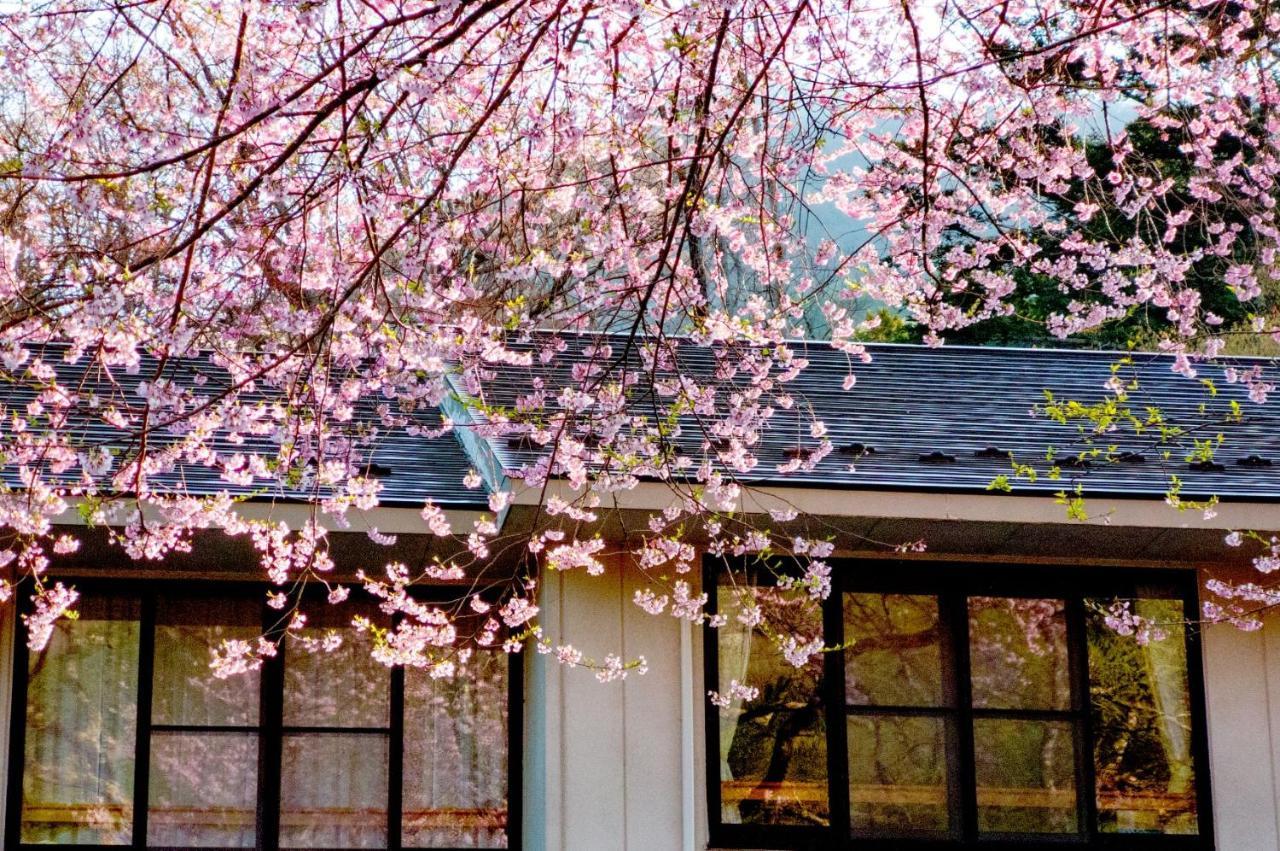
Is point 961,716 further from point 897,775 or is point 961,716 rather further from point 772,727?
point 772,727

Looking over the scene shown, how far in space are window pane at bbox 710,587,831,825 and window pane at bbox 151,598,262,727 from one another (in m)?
2.29

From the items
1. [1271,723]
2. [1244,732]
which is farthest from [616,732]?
[1271,723]

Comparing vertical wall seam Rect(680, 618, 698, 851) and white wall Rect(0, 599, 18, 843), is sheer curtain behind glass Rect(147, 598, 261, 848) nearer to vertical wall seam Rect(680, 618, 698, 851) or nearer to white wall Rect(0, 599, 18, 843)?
white wall Rect(0, 599, 18, 843)

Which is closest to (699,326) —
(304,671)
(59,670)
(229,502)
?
(229,502)

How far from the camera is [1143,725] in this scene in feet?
24.4

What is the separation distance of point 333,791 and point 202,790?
0.61m

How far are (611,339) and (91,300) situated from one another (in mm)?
5277

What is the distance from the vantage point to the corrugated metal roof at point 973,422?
22.9 feet

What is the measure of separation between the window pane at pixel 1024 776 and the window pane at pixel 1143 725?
159mm

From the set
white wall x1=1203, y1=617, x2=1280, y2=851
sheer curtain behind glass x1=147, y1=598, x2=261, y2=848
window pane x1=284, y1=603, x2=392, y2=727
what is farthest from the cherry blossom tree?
white wall x1=1203, y1=617, x2=1280, y2=851

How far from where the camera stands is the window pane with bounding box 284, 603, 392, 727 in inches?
297

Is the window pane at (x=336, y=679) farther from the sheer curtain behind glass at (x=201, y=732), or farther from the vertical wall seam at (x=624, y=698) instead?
the vertical wall seam at (x=624, y=698)

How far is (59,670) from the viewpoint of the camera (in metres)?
7.36

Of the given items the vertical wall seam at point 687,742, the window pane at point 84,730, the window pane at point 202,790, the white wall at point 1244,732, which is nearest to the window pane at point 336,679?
the window pane at point 202,790
